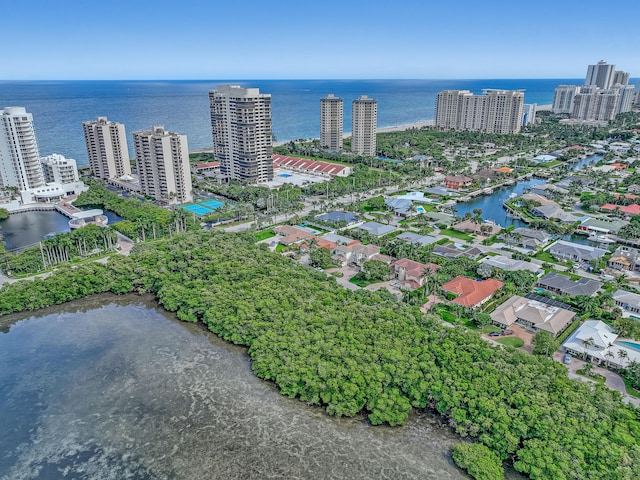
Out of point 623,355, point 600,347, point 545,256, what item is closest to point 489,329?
point 600,347

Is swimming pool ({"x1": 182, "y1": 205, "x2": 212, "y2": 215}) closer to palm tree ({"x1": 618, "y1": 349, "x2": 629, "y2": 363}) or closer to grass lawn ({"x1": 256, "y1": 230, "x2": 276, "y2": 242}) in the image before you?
grass lawn ({"x1": 256, "y1": 230, "x2": 276, "y2": 242})

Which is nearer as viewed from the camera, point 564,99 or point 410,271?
point 410,271

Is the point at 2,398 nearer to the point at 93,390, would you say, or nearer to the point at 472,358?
the point at 93,390

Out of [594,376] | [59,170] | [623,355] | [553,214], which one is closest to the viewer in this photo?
[594,376]

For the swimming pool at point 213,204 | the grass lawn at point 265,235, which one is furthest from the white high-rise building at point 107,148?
the grass lawn at point 265,235

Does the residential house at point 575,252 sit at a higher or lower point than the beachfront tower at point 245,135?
lower

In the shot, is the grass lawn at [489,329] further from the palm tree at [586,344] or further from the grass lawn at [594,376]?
the grass lawn at [594,376]

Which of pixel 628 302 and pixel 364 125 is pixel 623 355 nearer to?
pixel 628 302
